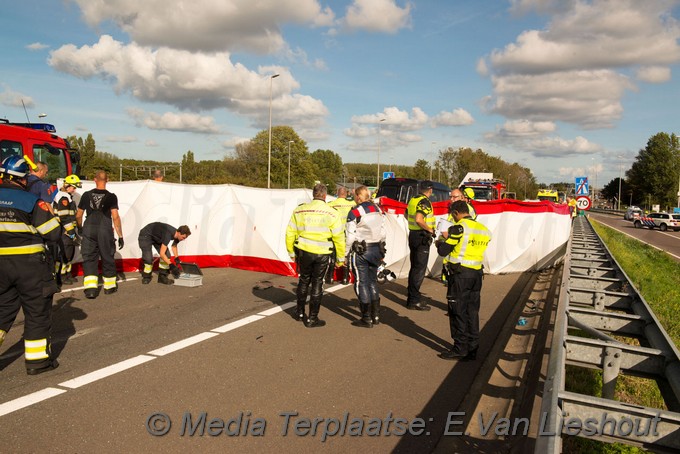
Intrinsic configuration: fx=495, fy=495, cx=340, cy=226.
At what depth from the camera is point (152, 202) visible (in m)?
11.3

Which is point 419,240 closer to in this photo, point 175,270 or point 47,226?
point 175,270

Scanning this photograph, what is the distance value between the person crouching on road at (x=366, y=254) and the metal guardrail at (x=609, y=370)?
254 centimetres

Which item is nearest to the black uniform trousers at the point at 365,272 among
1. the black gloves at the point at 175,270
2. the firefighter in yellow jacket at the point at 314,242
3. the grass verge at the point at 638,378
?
the firefighter in yellow jacket at the point at 314,242

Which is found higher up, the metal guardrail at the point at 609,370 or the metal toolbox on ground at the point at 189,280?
the metal guardrail at the point at 609,370

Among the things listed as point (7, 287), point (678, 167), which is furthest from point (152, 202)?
point (678, 167)

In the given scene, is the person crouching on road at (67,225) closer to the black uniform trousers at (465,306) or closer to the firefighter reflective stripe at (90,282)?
the firefighter reflective stripe at (90,282)

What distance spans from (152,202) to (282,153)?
245 feet

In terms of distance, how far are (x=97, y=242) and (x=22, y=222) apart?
354cm

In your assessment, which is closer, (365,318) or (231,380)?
(231,380)

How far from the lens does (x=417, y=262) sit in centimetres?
849

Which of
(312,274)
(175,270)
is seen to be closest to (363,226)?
(312,274)

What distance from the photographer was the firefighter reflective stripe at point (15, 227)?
4.91 m

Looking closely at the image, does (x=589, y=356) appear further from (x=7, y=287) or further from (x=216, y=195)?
(x=216, y=195)

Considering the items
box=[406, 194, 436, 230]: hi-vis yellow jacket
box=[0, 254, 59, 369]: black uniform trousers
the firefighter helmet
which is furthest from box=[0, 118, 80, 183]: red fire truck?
box=[406, 194, 436, 230]: hi-vis yellow jacket
